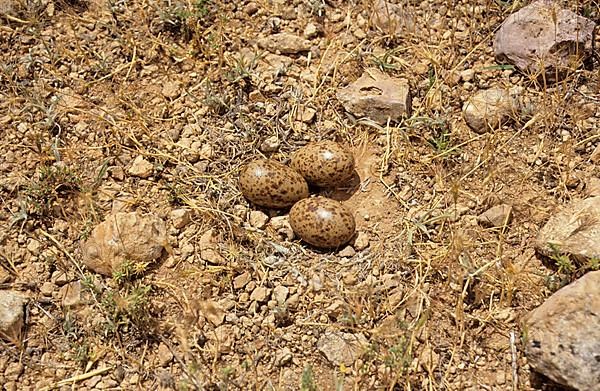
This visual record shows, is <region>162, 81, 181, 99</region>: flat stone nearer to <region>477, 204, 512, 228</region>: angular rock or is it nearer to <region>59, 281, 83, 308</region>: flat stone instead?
<region>59, 281, 83, 308</region>: flat stone

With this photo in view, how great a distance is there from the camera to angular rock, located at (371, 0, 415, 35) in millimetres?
3875

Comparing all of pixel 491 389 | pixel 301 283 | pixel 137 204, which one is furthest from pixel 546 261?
pixel 137 204

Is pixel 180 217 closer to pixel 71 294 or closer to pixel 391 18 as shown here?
pixel 71 294

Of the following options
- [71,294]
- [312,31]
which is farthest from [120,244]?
[312,31]

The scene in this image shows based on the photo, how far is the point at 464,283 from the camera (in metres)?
3.14

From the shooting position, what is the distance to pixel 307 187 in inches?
133

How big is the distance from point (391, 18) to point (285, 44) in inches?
21.5

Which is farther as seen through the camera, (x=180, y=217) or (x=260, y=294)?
(x=180, y=217)

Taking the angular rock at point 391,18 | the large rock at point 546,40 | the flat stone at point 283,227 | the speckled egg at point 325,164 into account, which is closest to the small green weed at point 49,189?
the flat stone at point 283,227

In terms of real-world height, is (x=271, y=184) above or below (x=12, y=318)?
above

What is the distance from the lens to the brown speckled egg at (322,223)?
3.19 metres

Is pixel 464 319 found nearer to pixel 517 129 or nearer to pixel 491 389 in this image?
pixel 491 389

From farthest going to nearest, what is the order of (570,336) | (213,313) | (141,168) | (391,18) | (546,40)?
(391,18) → (546,40) → (141,168) → (213,313) → (570,336)

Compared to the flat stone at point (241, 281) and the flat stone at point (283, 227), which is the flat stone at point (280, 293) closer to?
the flat stone at point (241, 281)
